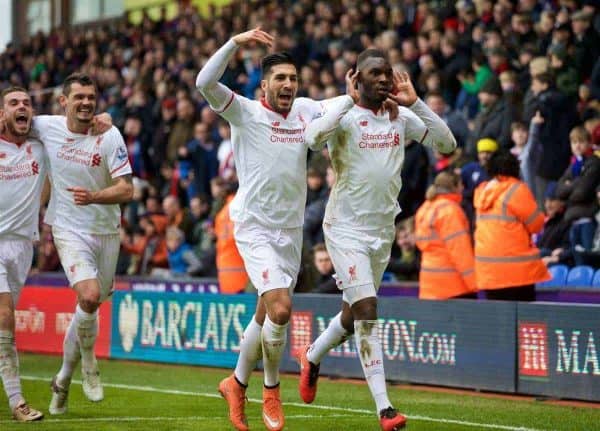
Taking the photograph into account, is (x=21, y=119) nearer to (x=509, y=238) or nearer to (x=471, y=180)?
(x=509, y=238)

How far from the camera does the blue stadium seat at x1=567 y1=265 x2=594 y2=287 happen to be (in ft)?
46.0

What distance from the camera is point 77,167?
11.0 m

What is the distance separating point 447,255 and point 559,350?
2211 millimetres

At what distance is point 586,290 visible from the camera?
13.4 metres

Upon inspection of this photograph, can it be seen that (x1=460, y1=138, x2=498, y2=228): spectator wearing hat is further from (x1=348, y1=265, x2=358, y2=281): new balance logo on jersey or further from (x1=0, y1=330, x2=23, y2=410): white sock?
(x1=0, y1=330, x2=23, y2=410): white sock

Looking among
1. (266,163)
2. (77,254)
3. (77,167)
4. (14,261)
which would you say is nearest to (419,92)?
(77,167)

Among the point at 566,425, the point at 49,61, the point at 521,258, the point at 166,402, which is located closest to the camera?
the point at 566,425

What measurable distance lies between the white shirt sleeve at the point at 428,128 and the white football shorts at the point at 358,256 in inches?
29.1

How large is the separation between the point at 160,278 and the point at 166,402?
600cm

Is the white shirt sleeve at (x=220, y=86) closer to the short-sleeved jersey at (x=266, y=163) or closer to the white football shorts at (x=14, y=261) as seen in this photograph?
the short-sleeved jersey at (x=266, y=163)

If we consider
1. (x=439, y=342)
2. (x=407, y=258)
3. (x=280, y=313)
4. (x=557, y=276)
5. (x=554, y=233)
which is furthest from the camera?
(x=407, y=258)

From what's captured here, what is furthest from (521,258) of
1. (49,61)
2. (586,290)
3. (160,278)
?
(49,61)

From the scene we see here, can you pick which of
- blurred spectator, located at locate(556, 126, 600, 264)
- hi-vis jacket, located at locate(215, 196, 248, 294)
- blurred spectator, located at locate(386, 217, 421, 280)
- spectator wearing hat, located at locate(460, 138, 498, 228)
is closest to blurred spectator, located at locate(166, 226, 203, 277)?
hi-vis jacket, located at locate(215, 196, 248, 294)

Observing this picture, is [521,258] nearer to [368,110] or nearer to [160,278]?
[368,110]
